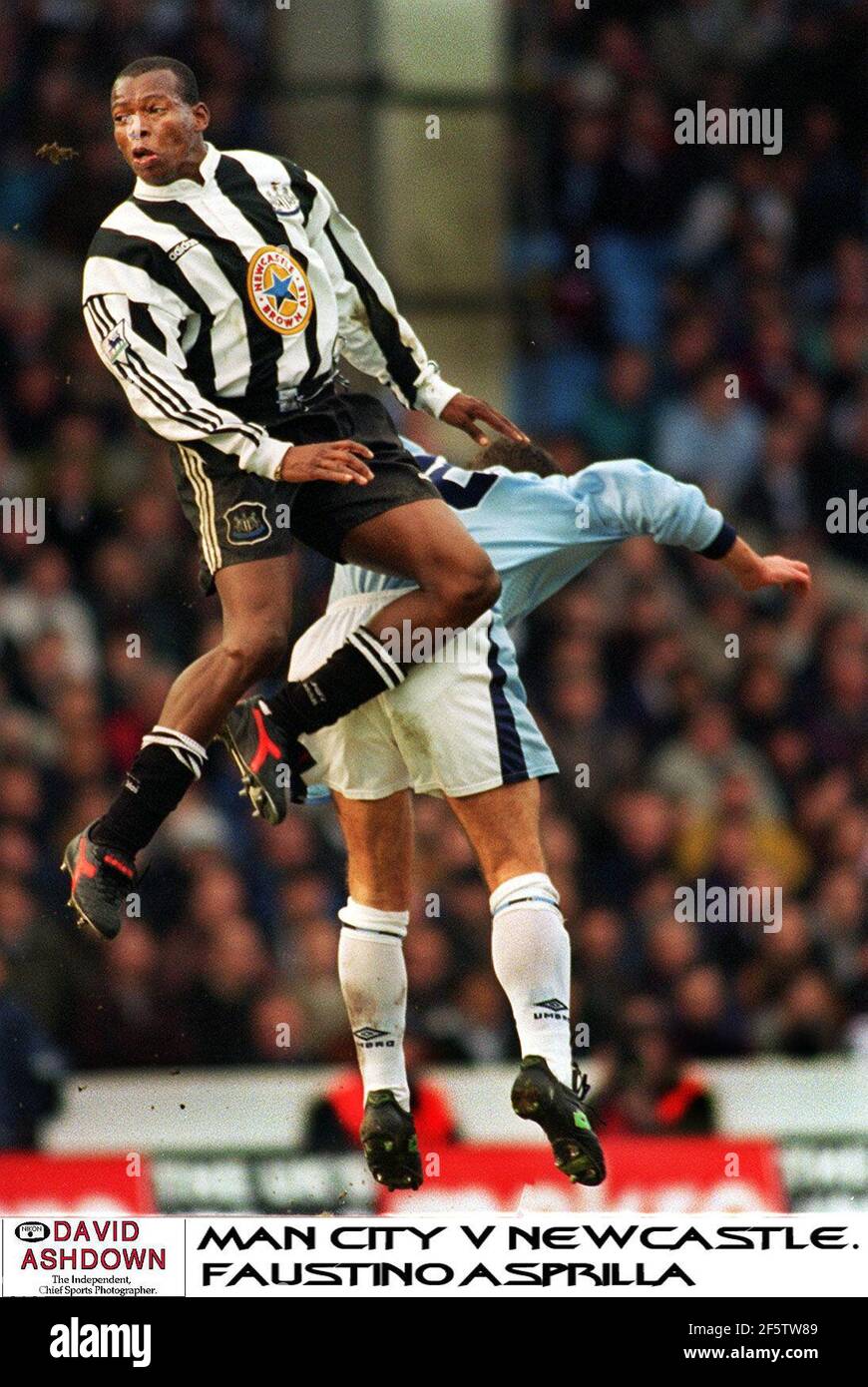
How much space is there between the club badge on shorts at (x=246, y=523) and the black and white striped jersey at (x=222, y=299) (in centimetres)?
12

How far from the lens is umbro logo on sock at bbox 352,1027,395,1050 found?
5660 mm

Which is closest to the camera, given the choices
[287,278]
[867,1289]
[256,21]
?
[287,278]

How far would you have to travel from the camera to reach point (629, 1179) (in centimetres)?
728

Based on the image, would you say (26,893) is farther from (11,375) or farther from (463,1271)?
(463,1271)

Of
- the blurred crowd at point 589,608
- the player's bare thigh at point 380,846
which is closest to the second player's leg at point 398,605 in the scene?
the player's bare thigh at point 380,846

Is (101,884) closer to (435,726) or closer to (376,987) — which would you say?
(376,987)

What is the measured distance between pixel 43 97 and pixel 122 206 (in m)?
3.05

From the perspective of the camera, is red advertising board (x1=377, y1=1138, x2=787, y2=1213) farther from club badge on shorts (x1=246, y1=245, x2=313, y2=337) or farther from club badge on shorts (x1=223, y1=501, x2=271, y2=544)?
club badge on shorts (x1=246, y1=245, x2=313, y2=337)

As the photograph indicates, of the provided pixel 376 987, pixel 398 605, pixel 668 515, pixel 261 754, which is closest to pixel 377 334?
pixel 398 605

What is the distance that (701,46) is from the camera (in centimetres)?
988

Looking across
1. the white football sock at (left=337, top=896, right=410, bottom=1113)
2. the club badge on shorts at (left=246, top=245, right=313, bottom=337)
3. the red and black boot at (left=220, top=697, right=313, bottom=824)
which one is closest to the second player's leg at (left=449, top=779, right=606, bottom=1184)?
the white football sock at (left=337, top=896, right=410, bottom=1113)

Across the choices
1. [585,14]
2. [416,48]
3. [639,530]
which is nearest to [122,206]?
[639,530]

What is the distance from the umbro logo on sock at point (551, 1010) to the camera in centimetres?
541
